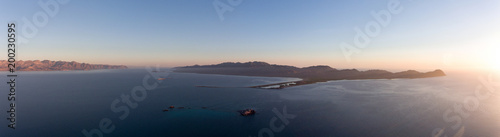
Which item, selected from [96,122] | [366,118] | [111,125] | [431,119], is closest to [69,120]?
[96,122]

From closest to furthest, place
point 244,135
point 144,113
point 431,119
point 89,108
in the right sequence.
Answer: point 244,135 < point 431,119 < point 144,113 < point 89,108

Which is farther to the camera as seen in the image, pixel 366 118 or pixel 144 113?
pixel 144 113

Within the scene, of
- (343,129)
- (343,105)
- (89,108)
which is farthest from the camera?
(343,105)

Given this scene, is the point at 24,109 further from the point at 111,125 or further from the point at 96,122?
the point at 111,125

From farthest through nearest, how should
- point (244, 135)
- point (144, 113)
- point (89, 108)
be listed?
point (89, 108) < point (144, 113) < point (244, 135)

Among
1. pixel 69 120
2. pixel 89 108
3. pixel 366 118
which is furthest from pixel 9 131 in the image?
pixel 366 118

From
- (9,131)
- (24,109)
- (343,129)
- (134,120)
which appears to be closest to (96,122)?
(134,120)

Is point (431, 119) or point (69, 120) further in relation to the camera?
point (431, 119)

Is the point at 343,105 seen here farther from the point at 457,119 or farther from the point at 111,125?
Answer: the point at 111,125

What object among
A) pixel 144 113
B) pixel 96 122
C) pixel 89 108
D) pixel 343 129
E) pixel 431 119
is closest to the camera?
pixel 343 129
